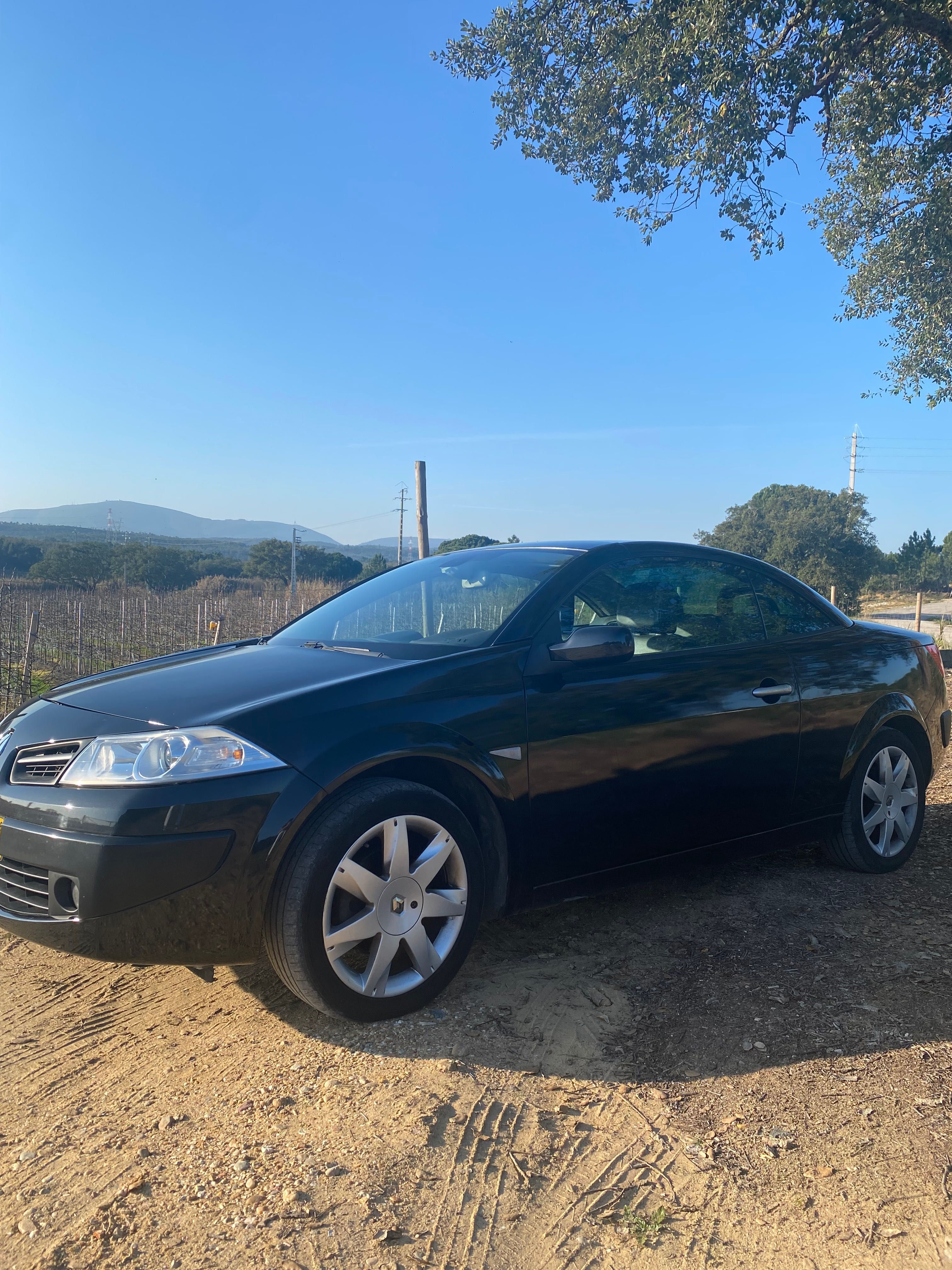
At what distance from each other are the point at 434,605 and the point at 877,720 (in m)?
2.26

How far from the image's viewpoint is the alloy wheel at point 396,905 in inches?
104

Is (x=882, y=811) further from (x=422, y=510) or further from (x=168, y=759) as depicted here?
(x=422, y=510)

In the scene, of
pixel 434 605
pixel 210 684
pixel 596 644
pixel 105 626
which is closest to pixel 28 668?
pixel 434 605

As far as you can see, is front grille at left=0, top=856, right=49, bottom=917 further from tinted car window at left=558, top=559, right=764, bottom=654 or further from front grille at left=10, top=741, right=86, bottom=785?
tinted car window at left=558, top=559, right=764, bottom=654

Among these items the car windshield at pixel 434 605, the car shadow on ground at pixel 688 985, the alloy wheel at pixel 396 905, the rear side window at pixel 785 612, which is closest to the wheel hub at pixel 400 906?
the alloy wheel at pixel 396 905

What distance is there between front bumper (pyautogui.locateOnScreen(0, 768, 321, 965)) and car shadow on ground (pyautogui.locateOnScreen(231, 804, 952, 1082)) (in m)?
0.33

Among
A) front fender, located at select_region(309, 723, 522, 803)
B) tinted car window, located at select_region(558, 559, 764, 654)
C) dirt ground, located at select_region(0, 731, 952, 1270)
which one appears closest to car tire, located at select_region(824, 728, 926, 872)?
dirt ground, located at select_region(0, 731, 952, 1270)

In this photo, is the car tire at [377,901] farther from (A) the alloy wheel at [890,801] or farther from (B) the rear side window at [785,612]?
(A) the alloy wheel at [890,801]

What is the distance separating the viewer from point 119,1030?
9.35 feet

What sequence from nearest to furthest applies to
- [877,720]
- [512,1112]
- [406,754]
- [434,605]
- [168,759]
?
[512,1112]
[168,759]
[406,754]
[434,605]
[877,720]

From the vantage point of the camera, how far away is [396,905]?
8.95 feet

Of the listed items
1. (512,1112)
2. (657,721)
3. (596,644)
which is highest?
(596,644)

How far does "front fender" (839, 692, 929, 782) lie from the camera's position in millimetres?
4148

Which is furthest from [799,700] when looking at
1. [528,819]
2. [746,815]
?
[528,819]
